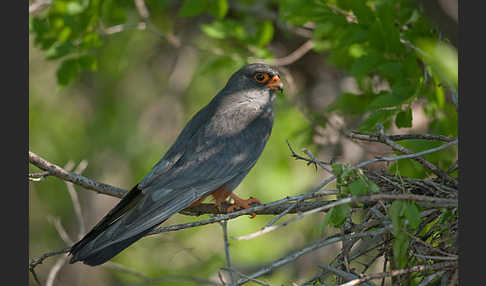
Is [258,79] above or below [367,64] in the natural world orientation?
below

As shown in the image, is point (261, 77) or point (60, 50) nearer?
point (60, 50)

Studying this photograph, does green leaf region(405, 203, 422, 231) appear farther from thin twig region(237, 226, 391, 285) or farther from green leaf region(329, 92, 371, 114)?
green leaf region(329, 92, 371, 114)

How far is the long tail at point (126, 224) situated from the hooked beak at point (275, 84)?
1.71 m

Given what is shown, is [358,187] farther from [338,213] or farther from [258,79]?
[258,79]

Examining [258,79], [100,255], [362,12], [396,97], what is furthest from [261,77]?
[100,255]

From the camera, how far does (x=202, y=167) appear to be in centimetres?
476

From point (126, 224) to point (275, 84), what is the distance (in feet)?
7.56

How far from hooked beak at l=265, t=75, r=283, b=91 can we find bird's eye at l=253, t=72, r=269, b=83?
0.06 metres

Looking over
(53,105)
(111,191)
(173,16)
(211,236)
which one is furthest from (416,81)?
(53,105)

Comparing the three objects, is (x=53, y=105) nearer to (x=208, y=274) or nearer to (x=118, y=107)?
(x=118, y=107)

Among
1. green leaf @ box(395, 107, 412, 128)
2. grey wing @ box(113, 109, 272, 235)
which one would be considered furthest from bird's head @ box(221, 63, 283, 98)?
green leaf @ box(395, 107, 412, 128)

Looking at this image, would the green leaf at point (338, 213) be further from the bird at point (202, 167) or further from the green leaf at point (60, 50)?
the green leaf at point (60, 50)

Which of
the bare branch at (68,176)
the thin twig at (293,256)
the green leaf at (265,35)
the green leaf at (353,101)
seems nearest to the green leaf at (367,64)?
the green leaf at (353,101)

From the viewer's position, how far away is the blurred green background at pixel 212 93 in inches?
175
